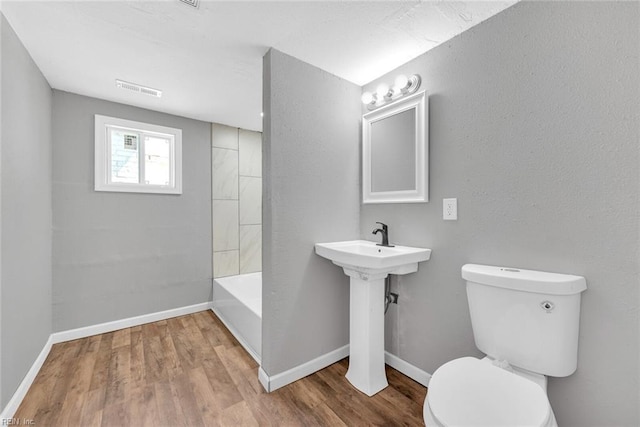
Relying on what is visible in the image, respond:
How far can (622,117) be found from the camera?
3.37ft

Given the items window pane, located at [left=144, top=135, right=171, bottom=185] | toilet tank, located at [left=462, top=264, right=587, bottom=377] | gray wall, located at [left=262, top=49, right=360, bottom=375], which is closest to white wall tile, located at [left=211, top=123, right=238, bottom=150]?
window pane, located at [left=144, top=135, right=171, bottom=185]

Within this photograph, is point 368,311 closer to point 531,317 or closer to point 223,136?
point 531,317

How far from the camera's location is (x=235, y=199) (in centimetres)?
319

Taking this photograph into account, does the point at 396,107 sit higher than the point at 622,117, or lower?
higher

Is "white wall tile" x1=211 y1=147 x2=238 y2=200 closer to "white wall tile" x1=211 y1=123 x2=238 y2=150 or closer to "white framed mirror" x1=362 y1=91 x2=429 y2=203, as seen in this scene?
"white wall tile" x1=211 y1=123 x2=238 y2=150

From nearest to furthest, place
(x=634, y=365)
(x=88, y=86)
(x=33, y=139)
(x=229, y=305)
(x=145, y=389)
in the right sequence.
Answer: (x=634, y=365), (x=145, y=389), (x=33, y=139), (x=88, y=86), (x=229, y=305)

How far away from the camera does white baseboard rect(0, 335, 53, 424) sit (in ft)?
4.55

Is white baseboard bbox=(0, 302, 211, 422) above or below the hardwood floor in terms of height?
above

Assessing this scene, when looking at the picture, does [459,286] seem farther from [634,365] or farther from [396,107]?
[396,107]

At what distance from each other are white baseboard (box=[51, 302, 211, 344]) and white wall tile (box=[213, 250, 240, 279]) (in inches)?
14.5

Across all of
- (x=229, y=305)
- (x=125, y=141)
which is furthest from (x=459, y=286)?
(x=125, y=141)

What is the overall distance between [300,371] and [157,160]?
2448 millimetres

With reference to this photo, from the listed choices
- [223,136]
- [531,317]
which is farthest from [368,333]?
[223,136]

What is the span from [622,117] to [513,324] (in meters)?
0.94
